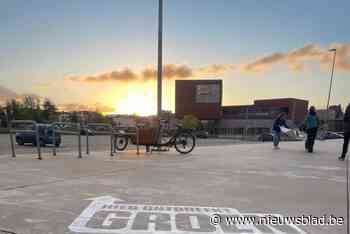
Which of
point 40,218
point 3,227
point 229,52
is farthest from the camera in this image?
point 229,52

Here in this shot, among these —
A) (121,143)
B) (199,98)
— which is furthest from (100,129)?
(199,98)

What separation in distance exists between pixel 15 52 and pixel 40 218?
16220 mm

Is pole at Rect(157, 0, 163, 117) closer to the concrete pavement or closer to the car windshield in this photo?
the car windshield

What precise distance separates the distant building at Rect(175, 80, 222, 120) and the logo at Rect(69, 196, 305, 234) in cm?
6945

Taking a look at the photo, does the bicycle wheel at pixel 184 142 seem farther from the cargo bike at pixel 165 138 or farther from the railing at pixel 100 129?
the railing at pixel 100 129

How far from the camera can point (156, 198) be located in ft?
11.6

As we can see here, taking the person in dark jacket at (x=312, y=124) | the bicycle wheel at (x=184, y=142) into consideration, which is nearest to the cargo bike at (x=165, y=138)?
the bicycle wheel at (x=184, y=142)

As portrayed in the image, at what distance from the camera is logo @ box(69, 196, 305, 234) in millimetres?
2514

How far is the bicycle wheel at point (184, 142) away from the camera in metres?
9.70

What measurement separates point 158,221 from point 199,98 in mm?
70659

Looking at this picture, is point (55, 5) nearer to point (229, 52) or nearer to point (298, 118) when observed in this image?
point (229, 52)

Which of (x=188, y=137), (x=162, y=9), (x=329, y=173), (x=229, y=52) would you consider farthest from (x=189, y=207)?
(x=229, y=52)

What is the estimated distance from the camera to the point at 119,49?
566 inches

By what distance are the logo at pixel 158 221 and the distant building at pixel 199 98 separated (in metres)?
69.4
